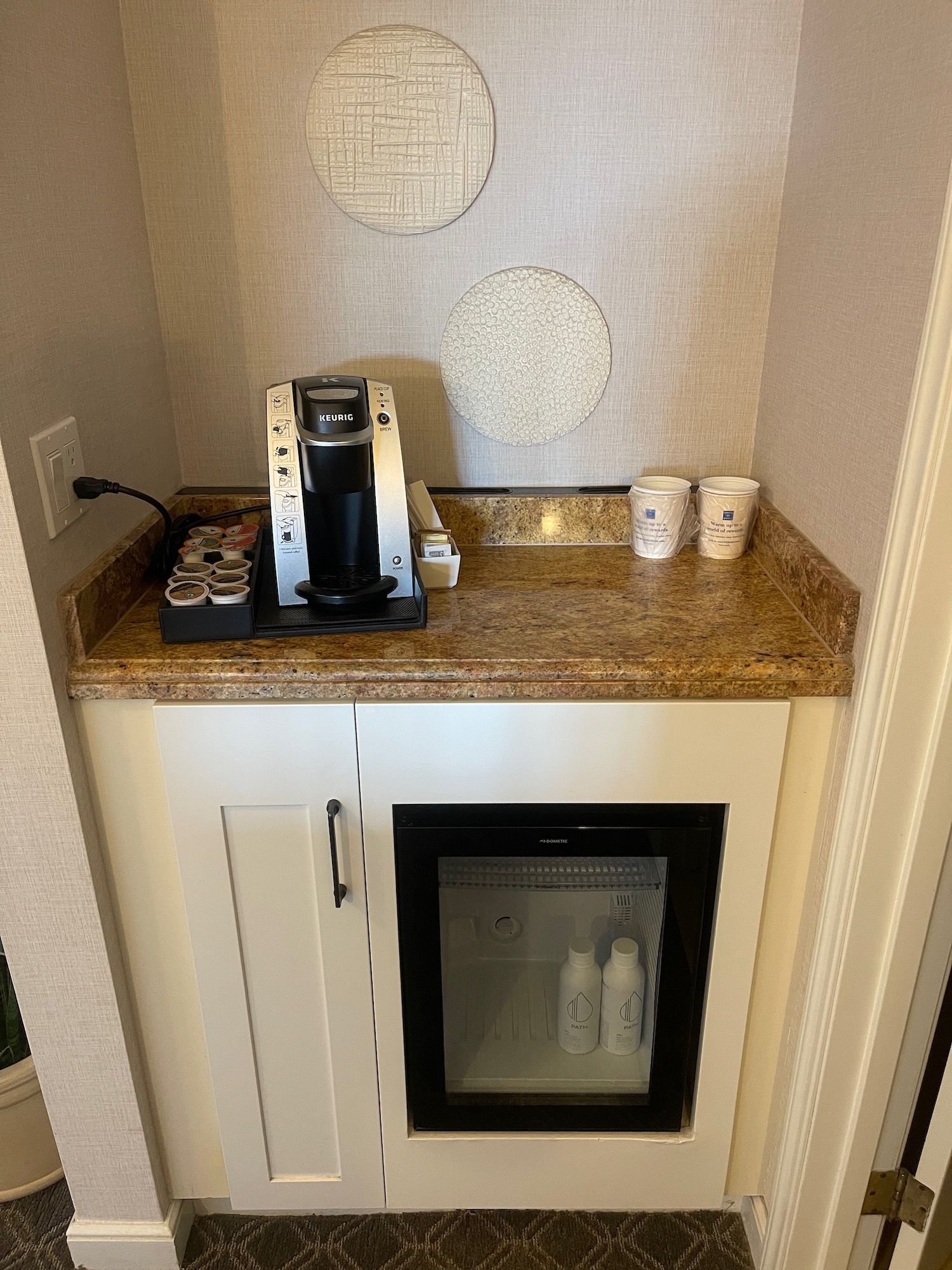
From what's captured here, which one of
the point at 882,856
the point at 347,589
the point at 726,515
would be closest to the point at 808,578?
the point at 726,515

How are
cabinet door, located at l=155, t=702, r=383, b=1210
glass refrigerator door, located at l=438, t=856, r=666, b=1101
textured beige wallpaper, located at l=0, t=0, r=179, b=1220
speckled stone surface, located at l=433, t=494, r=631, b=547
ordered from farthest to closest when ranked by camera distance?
speckled stone surface, located at l=433, t=494, r=631, b=547 → glass refrigerator door, located at l=438, t=856, r=666, b=1101 → cabinet door, located at l=155, t=702, r=383, b=1210 → textured beige wallpaper, located at l=0, t=0, r=179, b=1220

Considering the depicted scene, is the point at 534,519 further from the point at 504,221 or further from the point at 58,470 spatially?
the point at 58,470

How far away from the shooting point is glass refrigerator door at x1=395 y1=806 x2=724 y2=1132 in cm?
116

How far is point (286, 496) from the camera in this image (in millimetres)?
1172

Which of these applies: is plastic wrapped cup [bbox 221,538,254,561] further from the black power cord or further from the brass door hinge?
the brass door hinge

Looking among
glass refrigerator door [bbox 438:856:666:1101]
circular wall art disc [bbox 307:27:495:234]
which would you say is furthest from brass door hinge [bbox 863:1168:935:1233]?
circular wall art disc [bbox 307:27:495:234]

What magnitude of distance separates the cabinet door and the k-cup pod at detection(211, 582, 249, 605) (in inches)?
5.2

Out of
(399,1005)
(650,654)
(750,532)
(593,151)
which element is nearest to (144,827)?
(399,1005)

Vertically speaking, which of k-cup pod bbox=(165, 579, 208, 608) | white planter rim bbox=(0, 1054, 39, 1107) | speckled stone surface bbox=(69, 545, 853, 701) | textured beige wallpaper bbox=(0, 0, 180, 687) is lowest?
white planter rim bbox=(0, 1054, 39, 1107)

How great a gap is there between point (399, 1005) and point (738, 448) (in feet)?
3.34

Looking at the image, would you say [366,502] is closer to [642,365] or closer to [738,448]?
[642,365]

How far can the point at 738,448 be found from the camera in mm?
1500

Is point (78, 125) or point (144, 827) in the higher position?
point (78, 125)

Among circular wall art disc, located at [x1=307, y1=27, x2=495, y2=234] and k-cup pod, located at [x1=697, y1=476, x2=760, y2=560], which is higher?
circular wall art disc, located at [x1=307, y1=27, x2=495, y2=234]
